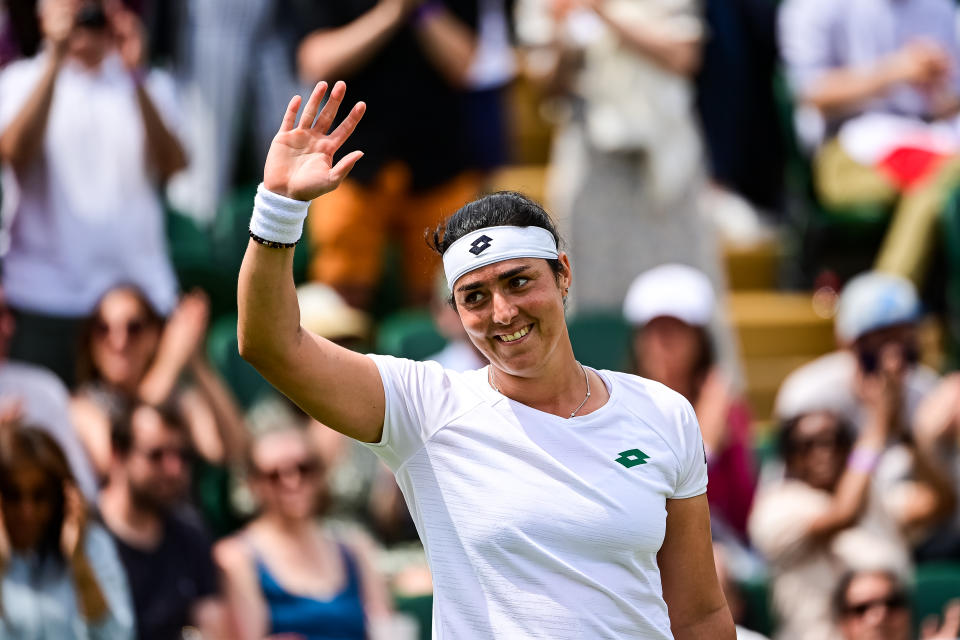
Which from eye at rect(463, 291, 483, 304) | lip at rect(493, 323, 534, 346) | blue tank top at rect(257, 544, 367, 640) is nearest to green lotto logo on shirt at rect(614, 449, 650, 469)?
lip at rect(493, 323, 534, 346)

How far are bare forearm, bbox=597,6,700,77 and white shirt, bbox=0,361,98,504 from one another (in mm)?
2713

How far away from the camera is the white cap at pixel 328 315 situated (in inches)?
209

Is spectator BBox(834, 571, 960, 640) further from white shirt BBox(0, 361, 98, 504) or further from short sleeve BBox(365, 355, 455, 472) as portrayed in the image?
short sleeve BBox(365, 355, 455, 472)

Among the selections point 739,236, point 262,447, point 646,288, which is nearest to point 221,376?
point 262,447

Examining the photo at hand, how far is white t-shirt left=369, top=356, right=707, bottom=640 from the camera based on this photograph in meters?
2.35

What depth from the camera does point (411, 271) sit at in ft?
20.6

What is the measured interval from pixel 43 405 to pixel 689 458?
2.58 meters

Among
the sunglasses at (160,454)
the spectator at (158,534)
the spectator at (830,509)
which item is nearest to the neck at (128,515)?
the spectator at (158,534)

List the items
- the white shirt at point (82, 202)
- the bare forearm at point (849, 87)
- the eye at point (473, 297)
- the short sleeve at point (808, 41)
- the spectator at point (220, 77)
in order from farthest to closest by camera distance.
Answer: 1. the short sleeve at point (808, 41)
2. the bare forearm at point (849, 87)
3. the spectator at point (220, 77)
4. the white shirt at point (82, 202)
5. the eye at point (473, 297)

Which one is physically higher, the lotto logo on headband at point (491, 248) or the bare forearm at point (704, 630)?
the lotto logo on headband at point (491, 248)

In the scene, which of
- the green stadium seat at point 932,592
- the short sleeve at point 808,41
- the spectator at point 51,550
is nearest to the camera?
the spectator at point 51,550

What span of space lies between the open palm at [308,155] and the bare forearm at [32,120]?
296cm

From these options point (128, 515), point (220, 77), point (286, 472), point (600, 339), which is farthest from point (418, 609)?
point (220, 77)

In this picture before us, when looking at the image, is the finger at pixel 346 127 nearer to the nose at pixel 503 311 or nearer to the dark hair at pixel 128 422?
the nose at pixel 503 311
